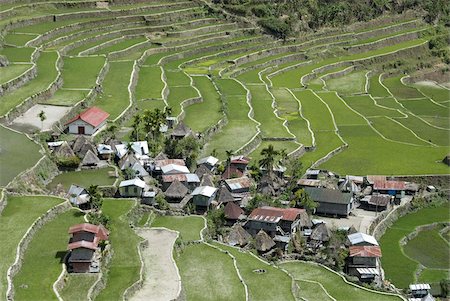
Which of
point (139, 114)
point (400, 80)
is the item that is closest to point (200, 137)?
point (139, 114)

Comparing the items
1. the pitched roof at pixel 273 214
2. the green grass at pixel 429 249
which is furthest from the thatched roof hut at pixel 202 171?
the green grass at pixel 429 249

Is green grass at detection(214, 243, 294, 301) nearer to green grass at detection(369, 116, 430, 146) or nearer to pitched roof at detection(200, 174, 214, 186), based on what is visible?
pitched roof at detection(200, 174, 214, 186)

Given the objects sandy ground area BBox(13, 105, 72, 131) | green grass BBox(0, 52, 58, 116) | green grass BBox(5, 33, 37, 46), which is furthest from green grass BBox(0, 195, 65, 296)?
green grass BBox(5, 33, 37, 46)

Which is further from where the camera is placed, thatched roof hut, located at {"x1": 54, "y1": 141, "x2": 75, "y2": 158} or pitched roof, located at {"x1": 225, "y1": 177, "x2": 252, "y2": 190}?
pitched roof, located at {"x1": 225, "y1": 177, "x2": 252, "y2": 190}

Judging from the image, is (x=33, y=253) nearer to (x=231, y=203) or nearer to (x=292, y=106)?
(x=231, y=203)

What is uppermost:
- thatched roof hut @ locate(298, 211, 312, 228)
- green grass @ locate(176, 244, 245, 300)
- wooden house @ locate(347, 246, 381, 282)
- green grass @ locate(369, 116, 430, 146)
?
green grass @ locate(176, 244, 245, 300)

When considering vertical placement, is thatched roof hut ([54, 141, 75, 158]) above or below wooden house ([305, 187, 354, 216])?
above

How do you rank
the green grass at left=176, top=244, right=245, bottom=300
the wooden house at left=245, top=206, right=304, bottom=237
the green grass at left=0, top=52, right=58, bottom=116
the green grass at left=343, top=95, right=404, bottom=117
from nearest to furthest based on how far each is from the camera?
the green grass at left=176, top=244, right=245, bottom=300
the wooden house at left=245, top=206, right=304, bottom=237
the green grass at left=0, top=52, right=58, bottom=116
the green grass at left=343, top=95, right=404, bottom=117

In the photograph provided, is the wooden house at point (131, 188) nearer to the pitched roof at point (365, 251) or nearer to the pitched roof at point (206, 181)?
the pitched roof at point (206, 181)
